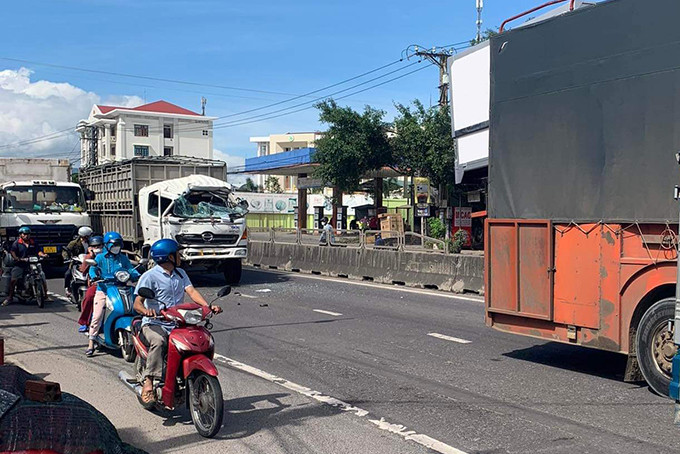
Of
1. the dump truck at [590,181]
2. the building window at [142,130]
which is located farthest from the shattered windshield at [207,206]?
the building window at [142,130]

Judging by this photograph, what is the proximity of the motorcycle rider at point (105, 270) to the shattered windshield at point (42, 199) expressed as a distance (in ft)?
37.8

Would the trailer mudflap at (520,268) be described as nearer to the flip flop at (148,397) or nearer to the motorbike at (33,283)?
the flip flop at (148,397)

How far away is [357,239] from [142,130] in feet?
236

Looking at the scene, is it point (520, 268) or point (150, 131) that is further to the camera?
point (150, 131)

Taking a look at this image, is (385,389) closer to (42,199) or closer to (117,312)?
(117,312)

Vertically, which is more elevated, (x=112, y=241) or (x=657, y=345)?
(x=112, y=241)

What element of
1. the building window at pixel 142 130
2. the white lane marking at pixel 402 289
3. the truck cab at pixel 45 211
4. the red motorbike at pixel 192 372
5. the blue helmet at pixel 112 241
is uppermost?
the building window at pixel 142 130

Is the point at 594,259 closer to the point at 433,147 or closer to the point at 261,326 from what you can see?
the point at 261,326

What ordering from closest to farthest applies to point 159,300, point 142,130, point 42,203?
point 159,300, point 42,203, point 142,130

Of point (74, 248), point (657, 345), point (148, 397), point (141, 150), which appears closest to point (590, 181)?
point (657, 345)

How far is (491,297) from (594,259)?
1.56 meters

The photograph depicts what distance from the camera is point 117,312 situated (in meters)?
8.81

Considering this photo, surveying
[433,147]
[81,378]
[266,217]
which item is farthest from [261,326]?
[266,217]

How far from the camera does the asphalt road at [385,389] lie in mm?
5723
